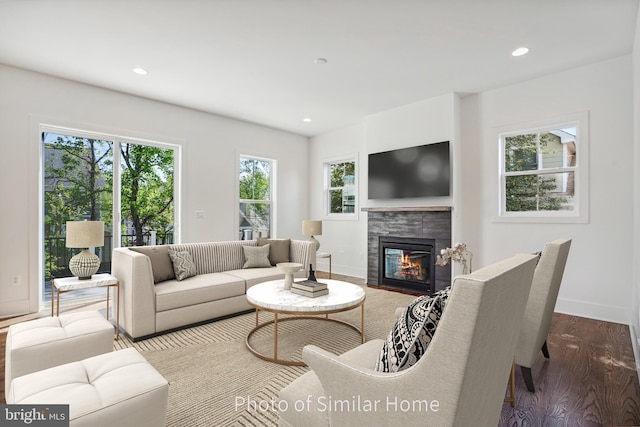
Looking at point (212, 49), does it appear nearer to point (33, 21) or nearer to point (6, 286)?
point (33, 21)

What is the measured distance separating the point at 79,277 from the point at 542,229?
195 inches

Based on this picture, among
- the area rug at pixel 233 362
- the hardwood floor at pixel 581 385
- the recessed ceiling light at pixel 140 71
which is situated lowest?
the hardwood floor at pixel 581 385

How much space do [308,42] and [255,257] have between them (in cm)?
258

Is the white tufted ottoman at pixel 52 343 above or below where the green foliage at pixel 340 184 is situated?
below

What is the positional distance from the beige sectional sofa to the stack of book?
3.36 feet

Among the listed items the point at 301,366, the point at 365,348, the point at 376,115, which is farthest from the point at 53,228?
the point at 376,115

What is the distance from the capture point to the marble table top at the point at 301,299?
2.29m

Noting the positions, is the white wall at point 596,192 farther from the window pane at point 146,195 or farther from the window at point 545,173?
the window pane at point 146,195

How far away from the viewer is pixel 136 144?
446 cm

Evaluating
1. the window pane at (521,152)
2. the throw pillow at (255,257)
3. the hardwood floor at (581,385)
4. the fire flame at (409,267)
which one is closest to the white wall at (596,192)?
the window pane at (521,152)

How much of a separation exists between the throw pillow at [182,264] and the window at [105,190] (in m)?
1.39

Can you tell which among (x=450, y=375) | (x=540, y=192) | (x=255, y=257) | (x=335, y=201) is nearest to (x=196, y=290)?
(x=255, y=257)

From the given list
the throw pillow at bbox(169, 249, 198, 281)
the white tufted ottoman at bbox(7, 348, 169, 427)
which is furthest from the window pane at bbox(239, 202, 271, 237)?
the white tufted ottoman at bbox(7, 348, 169, 427)

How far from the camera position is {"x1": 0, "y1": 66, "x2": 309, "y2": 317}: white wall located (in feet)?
11.2
